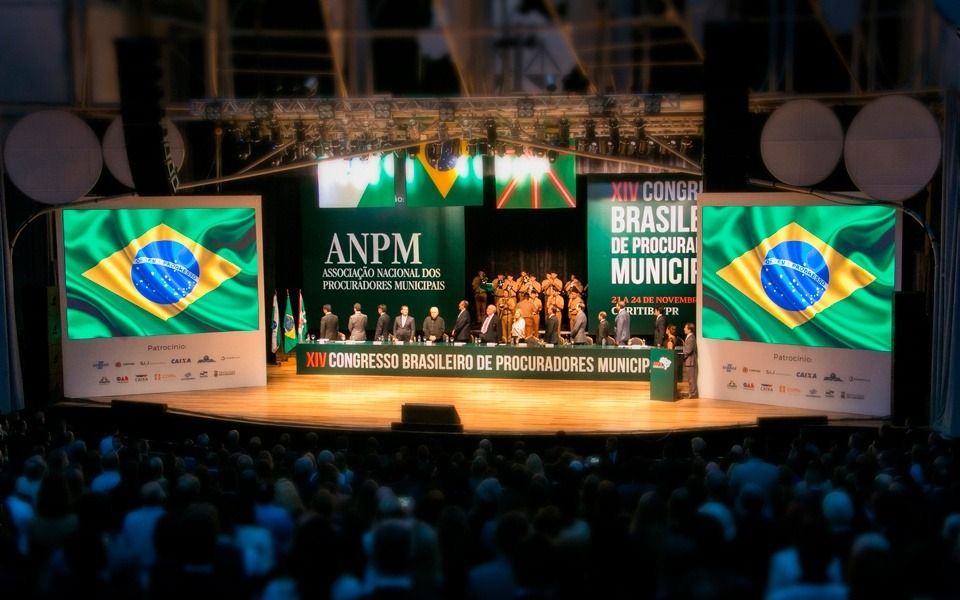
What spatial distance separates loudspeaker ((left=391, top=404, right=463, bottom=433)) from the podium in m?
3.89

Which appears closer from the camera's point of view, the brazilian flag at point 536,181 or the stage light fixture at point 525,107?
the stage light fixture at point 525,107

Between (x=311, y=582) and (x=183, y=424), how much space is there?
32.8ft

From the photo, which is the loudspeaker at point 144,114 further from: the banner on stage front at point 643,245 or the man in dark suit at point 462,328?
the banner on stage front at point 643,245

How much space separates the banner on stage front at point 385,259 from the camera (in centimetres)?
2116

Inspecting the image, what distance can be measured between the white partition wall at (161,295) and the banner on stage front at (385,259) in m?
3.89

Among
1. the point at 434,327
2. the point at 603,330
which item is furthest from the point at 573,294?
the point at 434,327

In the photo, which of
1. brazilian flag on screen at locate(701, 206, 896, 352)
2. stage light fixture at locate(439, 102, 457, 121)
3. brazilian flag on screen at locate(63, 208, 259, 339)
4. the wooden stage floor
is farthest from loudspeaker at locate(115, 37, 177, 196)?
brazilian flag on screen at locate(701, 206, 896, 352)

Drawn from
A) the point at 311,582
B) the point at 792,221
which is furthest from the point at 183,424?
the point at 311,582

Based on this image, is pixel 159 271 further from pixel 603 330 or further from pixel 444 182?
pixel 603 330

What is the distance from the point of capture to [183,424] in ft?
47.3

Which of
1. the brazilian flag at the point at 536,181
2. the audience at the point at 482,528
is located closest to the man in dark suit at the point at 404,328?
the brazilian flag at the point at 536,181

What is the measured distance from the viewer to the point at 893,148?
12.7 meters

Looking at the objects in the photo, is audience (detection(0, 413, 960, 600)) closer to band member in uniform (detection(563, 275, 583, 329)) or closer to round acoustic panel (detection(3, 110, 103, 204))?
round acoustic panel (detection(3, 110, 103, 204))

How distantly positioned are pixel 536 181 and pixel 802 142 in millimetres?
7115
